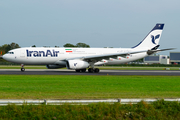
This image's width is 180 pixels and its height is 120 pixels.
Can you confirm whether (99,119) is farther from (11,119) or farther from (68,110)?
(11,119)

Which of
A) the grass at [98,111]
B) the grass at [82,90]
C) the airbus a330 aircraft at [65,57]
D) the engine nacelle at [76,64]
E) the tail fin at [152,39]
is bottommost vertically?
the grass at [98,111]

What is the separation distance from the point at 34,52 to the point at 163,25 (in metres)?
25.6

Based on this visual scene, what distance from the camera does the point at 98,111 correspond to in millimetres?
10742

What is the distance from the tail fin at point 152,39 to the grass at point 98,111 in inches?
1401

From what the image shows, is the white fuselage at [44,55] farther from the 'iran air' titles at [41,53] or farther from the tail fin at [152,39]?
the tail fin at [152,39]

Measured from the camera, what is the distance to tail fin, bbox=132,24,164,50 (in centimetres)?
4575

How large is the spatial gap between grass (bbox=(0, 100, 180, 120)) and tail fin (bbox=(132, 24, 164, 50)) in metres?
35.6

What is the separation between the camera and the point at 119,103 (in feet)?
35.6

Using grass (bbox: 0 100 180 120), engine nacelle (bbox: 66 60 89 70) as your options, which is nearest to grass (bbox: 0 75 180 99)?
grass (bbox: 0 100 180 120)

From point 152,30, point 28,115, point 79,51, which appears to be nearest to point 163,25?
point 152,30

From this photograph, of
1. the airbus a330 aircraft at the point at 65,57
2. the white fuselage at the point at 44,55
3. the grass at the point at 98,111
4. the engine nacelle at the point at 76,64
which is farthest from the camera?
the white fuselage at the point at 44,55

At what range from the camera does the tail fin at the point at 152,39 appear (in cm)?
4575

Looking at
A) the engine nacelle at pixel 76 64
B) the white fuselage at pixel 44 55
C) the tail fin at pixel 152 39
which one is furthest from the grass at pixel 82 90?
the tail fin at pixel 152 39

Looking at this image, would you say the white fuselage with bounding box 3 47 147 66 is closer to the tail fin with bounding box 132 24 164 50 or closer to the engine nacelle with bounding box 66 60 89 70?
the engine nacelle with bounding box 66 60 89 70
